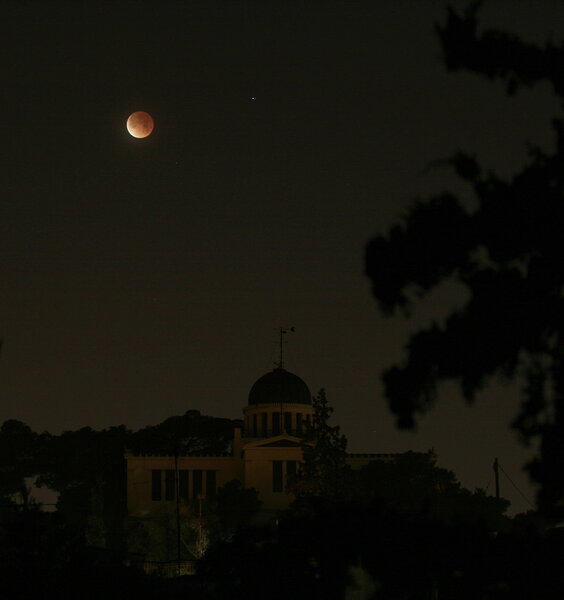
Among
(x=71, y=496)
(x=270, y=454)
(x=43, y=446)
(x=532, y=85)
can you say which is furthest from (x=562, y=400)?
(x=43, y=446)

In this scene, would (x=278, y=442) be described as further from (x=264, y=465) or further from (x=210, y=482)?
(x=210, y=482)

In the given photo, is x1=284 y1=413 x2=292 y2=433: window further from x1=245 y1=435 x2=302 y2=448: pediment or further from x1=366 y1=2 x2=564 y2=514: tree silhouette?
x1=366 y1=2 x2=564 y2=514: tree silhouette

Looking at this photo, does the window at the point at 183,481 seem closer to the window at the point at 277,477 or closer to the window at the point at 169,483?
the window at the point at 169,483

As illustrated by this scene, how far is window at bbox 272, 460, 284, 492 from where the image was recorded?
284 ft

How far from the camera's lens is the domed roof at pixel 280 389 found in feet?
298

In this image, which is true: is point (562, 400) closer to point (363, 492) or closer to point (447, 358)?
point (447, 358)

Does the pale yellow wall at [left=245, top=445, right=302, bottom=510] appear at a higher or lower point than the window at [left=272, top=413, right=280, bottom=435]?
lower

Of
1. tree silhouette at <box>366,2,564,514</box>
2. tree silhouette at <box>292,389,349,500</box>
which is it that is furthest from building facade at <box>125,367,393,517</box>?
tree silhouette at <box>366,2,564,514</box>

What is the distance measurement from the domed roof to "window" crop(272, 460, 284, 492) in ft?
16.8

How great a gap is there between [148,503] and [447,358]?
237 ft

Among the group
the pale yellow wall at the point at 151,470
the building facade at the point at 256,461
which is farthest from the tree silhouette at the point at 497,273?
the pale yellow wall at the point at 151,470

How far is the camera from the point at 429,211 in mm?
18094

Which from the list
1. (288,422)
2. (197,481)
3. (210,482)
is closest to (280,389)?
(288,422)

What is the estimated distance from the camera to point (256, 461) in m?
87.4
